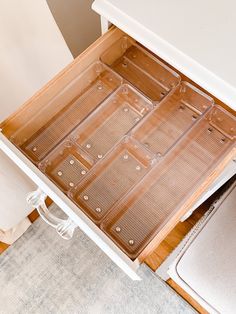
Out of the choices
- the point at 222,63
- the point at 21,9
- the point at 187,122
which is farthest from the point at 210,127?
the point at 21,9

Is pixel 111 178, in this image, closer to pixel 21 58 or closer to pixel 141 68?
pixel 141 68

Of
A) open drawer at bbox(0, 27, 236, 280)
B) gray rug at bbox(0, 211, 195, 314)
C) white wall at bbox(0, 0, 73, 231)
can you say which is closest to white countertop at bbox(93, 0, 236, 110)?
open drawer at bbox(0, 27, 236, 280)

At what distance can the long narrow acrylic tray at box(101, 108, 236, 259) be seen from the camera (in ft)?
2.55

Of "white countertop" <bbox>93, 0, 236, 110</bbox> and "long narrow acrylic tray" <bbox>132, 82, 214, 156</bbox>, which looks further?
"long narrow acrylic tray" <bbox>132, 82, 214, 156</bbox>

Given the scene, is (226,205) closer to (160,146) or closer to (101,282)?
(160,146)

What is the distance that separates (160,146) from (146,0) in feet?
0.98

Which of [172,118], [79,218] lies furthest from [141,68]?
[79,218]

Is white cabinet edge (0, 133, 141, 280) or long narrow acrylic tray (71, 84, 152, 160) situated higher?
long narrow acrylic tray (71, 84, 152, 160)

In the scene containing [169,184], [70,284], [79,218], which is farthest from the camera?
[70,284]

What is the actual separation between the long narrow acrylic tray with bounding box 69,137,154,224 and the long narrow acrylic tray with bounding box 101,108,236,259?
2 centimetres

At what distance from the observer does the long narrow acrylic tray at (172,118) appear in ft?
2.79

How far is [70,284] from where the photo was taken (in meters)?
1.24

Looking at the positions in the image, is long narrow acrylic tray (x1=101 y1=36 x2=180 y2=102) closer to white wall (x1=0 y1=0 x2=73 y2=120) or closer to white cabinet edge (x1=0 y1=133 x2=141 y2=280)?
white wall (x1=0 y1=0 x2=73 y2=120)

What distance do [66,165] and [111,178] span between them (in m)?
0.10
